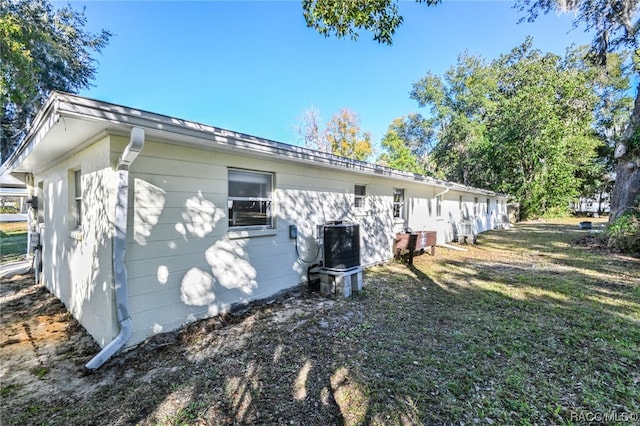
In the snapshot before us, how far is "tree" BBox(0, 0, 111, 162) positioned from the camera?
735 centimetres

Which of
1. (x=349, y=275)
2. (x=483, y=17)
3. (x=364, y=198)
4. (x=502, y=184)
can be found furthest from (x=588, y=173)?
(x=349, y=275)

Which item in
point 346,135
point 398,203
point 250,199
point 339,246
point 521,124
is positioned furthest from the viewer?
point 346,135

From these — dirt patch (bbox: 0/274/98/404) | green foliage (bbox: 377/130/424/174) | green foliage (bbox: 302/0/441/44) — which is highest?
green foliage (bbox: 377/130/424/174)

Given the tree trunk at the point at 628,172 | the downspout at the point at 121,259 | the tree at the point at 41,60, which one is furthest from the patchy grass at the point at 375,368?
the tree at the point at 41,60

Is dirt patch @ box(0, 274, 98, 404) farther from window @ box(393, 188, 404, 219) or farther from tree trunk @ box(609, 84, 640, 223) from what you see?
tree trunk @ box(609, 84, 640, 223)

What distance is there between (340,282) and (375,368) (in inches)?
88.5

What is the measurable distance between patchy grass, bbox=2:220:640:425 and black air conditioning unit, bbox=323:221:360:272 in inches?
28.0

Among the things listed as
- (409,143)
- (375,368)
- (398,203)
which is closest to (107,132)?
(375,368)

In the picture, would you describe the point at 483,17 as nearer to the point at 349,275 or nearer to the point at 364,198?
the point at 364,198

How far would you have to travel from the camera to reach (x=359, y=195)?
736 centimetres

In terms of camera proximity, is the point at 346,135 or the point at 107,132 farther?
the point at 346,135

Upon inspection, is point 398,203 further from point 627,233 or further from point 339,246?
point 627,233

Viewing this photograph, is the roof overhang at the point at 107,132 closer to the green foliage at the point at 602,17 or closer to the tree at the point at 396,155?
the green foliage at the point at 602,17

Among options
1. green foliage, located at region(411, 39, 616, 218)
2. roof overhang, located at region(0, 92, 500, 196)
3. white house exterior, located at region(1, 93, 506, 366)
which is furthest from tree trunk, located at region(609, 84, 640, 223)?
roof overhang, located at region(0, 92, 500, 196)
